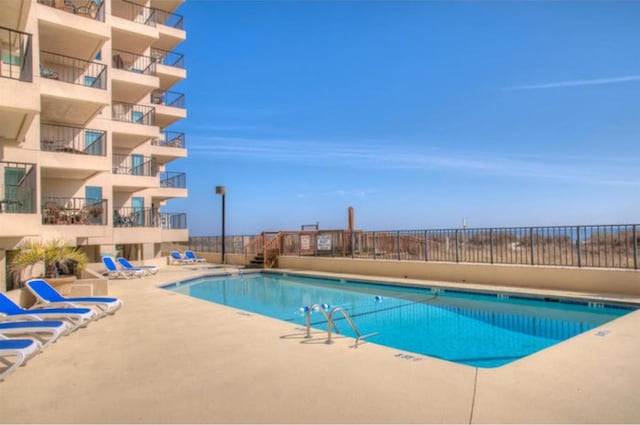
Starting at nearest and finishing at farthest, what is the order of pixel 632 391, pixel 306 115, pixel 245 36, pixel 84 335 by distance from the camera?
pixel 632 391 < pixel 84 335 < pixel 245 36 < pixel 306 115

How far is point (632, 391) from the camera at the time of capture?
436cm

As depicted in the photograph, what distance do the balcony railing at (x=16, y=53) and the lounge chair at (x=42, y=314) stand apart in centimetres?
548

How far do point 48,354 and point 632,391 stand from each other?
24.5 feet

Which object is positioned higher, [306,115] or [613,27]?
[306,115]

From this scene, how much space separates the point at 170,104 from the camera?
1121 inches

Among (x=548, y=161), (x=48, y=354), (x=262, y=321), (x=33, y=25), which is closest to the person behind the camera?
(x=48, y=354)

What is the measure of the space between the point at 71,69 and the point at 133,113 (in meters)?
5.79

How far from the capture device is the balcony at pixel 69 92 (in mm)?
16109

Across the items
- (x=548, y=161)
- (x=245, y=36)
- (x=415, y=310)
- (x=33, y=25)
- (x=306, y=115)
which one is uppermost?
(x=306, y=115)

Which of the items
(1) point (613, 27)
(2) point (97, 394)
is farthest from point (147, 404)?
(1) point (613, 27)

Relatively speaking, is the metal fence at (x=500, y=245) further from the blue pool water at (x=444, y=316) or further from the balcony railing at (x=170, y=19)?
the balcony railing at (x=170, y=19)

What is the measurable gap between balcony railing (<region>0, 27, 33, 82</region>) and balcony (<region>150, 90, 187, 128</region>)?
13.8 m

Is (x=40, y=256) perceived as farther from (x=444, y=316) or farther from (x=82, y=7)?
(x=82, y=7)

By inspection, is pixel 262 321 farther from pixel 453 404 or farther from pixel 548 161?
pixel 548 161
